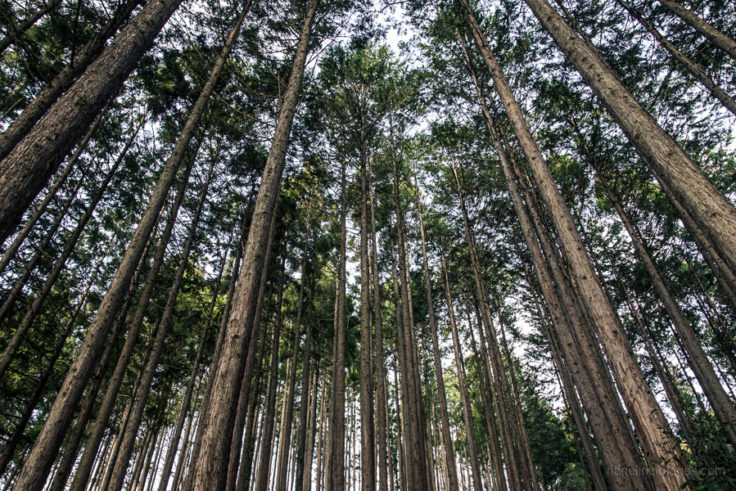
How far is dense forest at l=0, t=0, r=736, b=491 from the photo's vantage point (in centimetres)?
373

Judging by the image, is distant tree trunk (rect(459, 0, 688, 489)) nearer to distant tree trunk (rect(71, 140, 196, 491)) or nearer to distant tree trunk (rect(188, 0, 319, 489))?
distant tree trunk (rect(188, 0, 319, 489))

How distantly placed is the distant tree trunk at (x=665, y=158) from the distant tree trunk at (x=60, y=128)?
5633mm

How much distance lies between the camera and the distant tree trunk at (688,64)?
7691mm

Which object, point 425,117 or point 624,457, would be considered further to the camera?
point 425,117

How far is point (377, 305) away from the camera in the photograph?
9.48 m

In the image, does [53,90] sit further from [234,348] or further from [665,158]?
[665,158]

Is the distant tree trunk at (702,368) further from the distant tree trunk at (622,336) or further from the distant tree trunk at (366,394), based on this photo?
the distant tree trunk at (366,394)

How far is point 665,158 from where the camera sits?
330 centimetres

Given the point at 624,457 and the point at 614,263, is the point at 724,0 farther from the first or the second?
the point at 624,457

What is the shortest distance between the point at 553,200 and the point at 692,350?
7822mm

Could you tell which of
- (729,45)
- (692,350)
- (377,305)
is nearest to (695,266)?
(692,350)

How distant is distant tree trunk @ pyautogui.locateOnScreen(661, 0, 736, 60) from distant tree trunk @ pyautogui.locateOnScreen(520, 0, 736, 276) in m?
5.16

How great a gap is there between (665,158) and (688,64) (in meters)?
8.18

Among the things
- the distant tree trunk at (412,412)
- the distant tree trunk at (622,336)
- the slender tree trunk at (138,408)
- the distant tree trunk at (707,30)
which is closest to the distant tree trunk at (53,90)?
the slender tree trunk at (138,408)
